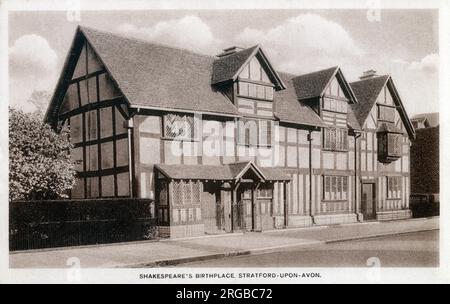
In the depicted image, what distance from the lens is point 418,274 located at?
11.1 m

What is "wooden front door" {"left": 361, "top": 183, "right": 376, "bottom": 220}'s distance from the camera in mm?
22000

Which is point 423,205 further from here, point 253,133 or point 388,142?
point 253,133

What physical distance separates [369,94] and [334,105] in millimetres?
1963

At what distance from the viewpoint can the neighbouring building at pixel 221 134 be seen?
15477mm

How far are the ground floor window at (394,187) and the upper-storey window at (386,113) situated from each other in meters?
2.53

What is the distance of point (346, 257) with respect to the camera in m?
12.1

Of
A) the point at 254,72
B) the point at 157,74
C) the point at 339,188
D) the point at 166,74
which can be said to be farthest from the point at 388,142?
the point at 157,74

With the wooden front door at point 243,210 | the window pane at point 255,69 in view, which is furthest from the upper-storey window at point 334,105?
the wooden front door at point 243,210

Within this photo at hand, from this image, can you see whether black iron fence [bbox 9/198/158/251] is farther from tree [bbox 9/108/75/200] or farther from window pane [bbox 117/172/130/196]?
window pane [bbox 117/172/130/196]

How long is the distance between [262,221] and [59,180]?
23.4 feet

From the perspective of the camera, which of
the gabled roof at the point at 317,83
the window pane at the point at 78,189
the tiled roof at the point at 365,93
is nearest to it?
the window pane at the point at 78,189

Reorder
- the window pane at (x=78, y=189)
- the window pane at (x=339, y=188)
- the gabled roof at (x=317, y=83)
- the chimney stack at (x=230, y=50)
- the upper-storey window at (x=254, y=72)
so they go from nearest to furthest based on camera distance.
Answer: the window pane at (x=78, y=189) < the upper-storey window at (x=254, y=72) < the chimney stack at (x=230, y=50) < the gabled roof at (x=317, y=83) < the window pane at (x=339, y=188)

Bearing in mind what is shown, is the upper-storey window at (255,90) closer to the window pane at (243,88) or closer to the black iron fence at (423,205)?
the window pane at (243,88)
